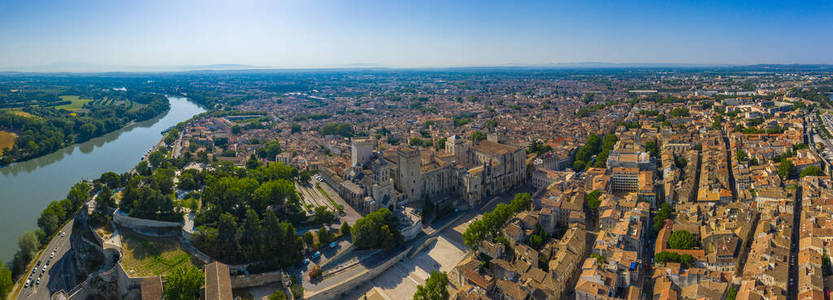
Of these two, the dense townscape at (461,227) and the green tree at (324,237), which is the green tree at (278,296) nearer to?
the dense townscape at (461,227)

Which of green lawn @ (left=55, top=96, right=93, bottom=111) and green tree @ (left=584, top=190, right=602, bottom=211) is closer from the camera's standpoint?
green tree @ (left=584, top=190, right=602, bottom=211)

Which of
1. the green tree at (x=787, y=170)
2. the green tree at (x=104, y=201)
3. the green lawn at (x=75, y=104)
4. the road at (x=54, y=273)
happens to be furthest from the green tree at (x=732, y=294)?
the green lawn at (x=75, y=104)

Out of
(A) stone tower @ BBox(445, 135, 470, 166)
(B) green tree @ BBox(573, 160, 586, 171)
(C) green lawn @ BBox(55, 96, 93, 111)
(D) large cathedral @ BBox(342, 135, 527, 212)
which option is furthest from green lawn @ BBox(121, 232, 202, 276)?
(C) green lawn @ BBox(55, 96, 93, 111)

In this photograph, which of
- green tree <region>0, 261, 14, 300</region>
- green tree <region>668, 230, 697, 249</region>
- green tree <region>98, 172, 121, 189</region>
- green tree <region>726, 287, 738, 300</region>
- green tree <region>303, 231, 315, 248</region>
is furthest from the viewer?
green tree <region>98, 172, 121, 189</region>

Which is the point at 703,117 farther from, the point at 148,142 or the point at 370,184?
the point at 148,142

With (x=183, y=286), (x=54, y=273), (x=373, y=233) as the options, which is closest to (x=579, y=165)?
(x=373, y=233)

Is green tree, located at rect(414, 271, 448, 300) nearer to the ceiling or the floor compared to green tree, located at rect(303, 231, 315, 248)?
nearer to the floor

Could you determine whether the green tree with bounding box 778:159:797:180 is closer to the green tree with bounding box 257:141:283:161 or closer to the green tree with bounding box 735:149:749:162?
the green tree with bounding box 735:149:749:162

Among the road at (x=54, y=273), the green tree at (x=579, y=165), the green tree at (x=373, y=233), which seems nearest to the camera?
the road at (x=54, y=273)
